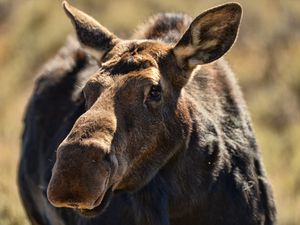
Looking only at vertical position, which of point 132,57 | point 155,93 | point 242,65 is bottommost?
point 155,93

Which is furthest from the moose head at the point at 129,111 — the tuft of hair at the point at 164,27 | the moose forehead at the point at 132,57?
the tuft of hair at the point at 164,27

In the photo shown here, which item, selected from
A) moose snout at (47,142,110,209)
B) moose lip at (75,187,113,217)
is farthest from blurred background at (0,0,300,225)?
moose snout at (47,142,110,209)

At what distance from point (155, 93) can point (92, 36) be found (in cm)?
110

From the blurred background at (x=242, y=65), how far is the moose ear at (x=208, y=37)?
180 inches

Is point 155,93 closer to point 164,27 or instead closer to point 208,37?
point 208,37

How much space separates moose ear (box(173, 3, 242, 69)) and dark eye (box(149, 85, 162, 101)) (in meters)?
0.44

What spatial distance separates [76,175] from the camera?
6969 mm

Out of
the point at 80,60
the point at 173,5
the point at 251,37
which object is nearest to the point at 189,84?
the point at 80,60

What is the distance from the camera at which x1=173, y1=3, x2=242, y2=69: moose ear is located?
8156 millimetres

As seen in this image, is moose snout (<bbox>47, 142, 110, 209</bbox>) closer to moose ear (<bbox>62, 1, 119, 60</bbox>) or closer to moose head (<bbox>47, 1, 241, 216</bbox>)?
moose head (<bbox>47, 1, 241, 216</bbox>)

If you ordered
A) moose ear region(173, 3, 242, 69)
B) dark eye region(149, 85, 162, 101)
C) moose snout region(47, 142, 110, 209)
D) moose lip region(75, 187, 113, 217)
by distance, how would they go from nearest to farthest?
moose snout region(47, 142, 110, 209) → moose lip region(75, 187, 113, 217) → dark eye region(149, 85, 162, 101) → moose ear region(173, 3, 242, 69)

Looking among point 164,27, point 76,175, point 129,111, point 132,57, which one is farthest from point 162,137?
point 164,27

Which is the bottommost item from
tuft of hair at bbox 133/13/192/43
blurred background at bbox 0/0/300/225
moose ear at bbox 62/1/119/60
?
moose ear at bbox 62/1/119/60

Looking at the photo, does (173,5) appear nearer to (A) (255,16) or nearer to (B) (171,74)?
(A) (255,16)
